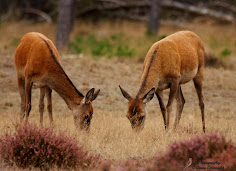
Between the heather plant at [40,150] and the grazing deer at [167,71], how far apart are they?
1.97 m

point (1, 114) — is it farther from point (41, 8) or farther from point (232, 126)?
point (41, 8)

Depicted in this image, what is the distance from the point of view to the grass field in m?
7.64

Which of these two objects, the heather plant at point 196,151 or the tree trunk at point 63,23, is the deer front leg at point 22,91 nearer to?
the heather plant at point 196,151

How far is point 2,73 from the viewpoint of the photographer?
43.2 ft

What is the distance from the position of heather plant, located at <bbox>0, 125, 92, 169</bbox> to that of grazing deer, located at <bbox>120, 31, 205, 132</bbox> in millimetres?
1974

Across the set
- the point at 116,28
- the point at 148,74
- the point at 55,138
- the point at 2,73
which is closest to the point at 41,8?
the point at 116,28

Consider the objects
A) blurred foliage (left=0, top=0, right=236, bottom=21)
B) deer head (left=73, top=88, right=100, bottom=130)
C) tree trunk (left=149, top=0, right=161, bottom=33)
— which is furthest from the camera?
blurred foliage (left=0, top=0, right=236, bottom=21)

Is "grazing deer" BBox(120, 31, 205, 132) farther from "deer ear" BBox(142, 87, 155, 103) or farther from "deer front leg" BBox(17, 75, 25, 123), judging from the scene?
"deer front leg" BBox(17, 75, 25, 123)

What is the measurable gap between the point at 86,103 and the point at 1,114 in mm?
3145

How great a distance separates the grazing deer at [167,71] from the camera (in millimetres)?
8148

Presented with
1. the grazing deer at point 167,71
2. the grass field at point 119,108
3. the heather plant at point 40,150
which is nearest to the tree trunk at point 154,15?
the grass field at point 119,108

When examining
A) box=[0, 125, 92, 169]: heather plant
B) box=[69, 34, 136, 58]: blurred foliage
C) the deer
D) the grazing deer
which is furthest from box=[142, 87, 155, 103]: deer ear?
box=[69, 34, 136, 58]: blurred foliage

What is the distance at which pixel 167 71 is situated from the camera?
8.80 m

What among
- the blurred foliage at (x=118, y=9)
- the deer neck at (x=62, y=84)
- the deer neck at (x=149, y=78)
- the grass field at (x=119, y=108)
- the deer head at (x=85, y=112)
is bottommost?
the blurred foliage at (x=118, y=9)
